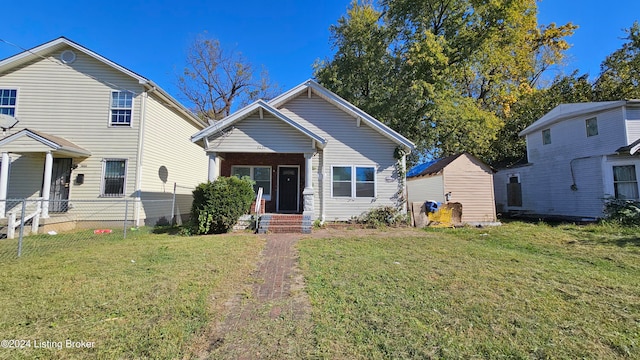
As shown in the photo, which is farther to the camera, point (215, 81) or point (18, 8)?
point (215, 81)

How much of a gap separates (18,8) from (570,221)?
958 inches

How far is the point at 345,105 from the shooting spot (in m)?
12.3

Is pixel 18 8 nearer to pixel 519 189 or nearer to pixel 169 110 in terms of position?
pixel 169 110

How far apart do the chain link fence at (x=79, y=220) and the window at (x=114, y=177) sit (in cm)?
46

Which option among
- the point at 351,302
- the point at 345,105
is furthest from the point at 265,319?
the point at 345,105

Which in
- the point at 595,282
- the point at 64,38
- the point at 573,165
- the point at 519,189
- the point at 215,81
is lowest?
the point at 595,282

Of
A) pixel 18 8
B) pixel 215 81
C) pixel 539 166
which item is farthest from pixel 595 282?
pixel 215 81

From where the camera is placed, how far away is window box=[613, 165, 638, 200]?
12078 mm

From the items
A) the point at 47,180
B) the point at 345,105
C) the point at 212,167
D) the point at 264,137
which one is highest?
the point at 345,105

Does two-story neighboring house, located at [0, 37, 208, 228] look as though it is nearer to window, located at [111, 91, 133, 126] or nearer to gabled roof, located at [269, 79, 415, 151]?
window, located at [111, 91, 133, 126]

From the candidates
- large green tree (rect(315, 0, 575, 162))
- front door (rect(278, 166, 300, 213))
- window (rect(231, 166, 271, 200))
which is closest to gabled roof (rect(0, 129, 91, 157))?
window (rect(231, 166, 271, 200))

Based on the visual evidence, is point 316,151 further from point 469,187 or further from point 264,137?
point 469,187

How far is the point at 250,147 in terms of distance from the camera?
11438 mm

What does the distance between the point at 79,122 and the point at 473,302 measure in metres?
14.7
